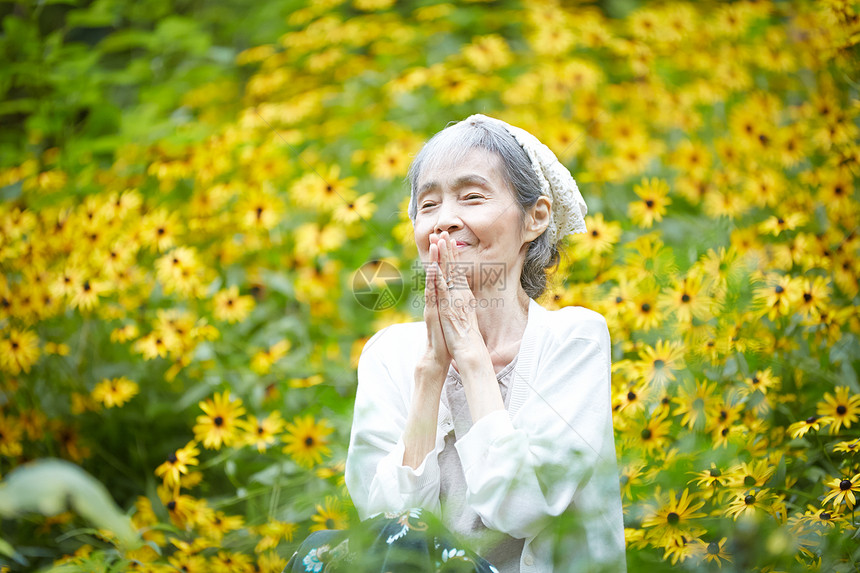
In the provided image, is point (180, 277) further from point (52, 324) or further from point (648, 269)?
point (648, 269)

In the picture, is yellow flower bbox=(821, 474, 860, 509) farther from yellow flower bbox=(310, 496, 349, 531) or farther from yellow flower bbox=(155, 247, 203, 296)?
yellow flower bbox=(155, 247, 203, 296)

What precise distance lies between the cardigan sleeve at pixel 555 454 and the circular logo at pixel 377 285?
45.7 inches

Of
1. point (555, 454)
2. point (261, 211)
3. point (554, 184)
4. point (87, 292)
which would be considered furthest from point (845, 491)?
point (87, 292)

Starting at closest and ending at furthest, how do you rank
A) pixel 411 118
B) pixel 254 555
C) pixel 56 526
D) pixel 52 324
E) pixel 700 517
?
pixel 700 517 < pixel 254 555 < pixel 56 526 < pixel 52 324 < pixel 411 118

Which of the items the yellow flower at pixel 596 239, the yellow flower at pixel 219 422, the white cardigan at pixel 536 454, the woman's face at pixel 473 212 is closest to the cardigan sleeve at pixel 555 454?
the white cardigan at pixel 536 454

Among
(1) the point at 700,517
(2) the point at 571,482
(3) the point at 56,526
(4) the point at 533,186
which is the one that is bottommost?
(3) the point at 56,526

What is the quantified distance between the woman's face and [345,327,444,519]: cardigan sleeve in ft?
1.05

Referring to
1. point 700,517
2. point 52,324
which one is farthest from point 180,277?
point 700,517

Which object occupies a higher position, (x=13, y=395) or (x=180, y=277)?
(x=180, y=277)

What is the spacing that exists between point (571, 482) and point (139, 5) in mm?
3421

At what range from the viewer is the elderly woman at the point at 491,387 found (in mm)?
1354

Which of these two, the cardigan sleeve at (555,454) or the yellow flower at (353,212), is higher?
the cardigan sleeve at (555,454)

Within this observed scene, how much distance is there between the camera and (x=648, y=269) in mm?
2172

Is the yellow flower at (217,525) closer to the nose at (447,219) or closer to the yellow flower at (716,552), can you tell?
the nose at (447,219)
